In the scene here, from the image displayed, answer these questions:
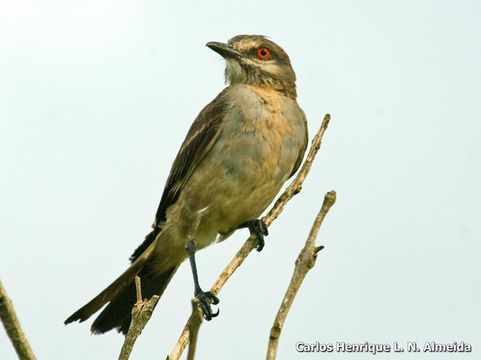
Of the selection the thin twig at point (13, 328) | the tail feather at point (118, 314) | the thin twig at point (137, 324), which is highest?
the tail feather at point (118, 314)

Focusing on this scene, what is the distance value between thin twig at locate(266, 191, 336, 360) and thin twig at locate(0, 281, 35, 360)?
990mm

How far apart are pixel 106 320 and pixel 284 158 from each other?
232 cm

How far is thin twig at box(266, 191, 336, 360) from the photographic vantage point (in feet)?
11.7

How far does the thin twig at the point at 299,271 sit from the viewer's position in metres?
3.56

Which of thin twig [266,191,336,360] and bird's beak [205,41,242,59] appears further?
bird's beak [205,41,242,59]

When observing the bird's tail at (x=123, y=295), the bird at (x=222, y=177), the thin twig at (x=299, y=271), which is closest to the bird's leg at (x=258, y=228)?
the bird at (x=222, y=177)

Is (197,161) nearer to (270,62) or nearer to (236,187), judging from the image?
(236,187)

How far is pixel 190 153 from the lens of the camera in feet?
27.6

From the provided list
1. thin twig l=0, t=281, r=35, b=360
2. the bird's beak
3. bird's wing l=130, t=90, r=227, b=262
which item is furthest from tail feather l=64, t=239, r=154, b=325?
thin twig l=0, t=281, r=35, b=360

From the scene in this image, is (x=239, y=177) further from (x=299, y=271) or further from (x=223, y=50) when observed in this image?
(x=299, y=271)

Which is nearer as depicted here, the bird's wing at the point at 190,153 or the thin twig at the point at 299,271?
the thin twig at the point at 299,271

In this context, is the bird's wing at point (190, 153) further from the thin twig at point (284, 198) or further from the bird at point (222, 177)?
the thin twig at point (284, 198)

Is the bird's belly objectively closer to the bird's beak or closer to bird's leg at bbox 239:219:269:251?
bird's leg at bbox 239:219:269:251

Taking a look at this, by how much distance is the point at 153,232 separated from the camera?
861cm
